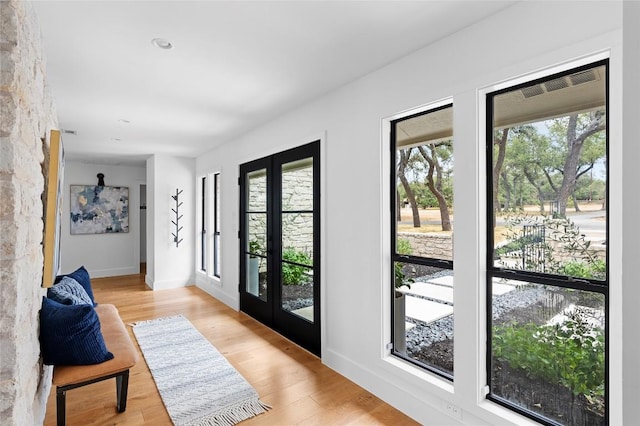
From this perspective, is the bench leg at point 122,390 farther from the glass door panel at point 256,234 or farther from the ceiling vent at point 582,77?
the ceiling vent at point 582,77

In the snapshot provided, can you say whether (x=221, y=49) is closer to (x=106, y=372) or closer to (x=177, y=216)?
(x=106, y=372)

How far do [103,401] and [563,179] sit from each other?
3360mm

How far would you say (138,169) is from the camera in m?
7.41

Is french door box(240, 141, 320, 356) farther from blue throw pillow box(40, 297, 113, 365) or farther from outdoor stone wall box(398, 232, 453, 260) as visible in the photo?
blue throw pillow box(40, 297, 113, 365)

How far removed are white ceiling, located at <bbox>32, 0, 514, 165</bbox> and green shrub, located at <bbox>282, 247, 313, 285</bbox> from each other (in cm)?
149

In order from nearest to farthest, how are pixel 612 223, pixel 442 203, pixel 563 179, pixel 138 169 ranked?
pixel 612 223 → pixel 563 179 → pixel 442 203 → pixel 138 169

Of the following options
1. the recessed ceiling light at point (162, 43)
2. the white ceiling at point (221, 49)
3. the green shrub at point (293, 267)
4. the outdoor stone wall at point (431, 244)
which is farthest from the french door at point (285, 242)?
the recessed ceiling light at point (162, 43)

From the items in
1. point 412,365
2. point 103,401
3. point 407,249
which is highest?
point 407,249

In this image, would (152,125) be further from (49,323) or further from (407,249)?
(407,249)

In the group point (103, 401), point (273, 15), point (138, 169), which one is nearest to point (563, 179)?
point (273, 15)

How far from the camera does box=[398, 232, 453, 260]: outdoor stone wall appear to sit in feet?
7.39

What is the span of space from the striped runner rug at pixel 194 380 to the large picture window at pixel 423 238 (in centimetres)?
122

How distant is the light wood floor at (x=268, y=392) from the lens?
233cm

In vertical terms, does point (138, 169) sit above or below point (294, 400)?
above
